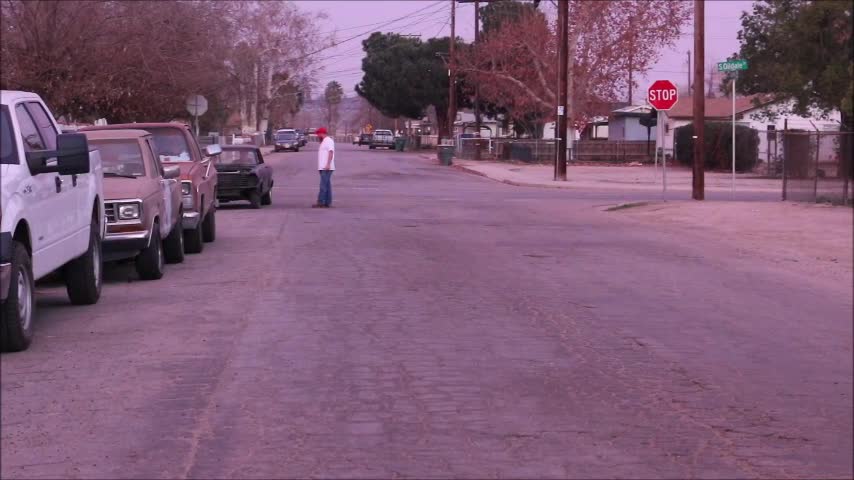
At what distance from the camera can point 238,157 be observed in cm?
2533

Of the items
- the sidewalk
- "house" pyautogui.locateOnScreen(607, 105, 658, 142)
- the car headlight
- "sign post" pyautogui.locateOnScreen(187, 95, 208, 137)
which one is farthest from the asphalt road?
"house" pyautogui.locateOnScreen(607, 105, 658, 142)

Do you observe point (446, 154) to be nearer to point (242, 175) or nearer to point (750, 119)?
point (750, 119)

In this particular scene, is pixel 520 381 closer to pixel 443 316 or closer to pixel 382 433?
pixel 382 433

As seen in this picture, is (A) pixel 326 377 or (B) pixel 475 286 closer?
(A) pixel 326 377

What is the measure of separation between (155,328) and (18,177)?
197 cm

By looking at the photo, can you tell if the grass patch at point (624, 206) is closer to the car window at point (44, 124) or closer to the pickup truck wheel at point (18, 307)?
the car window at point (44, 124)

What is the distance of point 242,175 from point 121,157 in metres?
10.5

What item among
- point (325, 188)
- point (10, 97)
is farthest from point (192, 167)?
point (325, 188)

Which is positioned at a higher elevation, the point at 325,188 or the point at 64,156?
the point at 64,156

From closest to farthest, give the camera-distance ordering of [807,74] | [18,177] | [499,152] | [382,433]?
1. [382,433]
2. [18,177]
3. [807,74]
4. [499,152]

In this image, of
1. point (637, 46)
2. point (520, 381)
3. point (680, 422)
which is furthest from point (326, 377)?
point (637, 46)

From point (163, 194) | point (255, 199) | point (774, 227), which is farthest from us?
point (255, 199)

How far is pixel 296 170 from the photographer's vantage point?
48531mm

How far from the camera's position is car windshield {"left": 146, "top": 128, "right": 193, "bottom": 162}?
57.0ft
